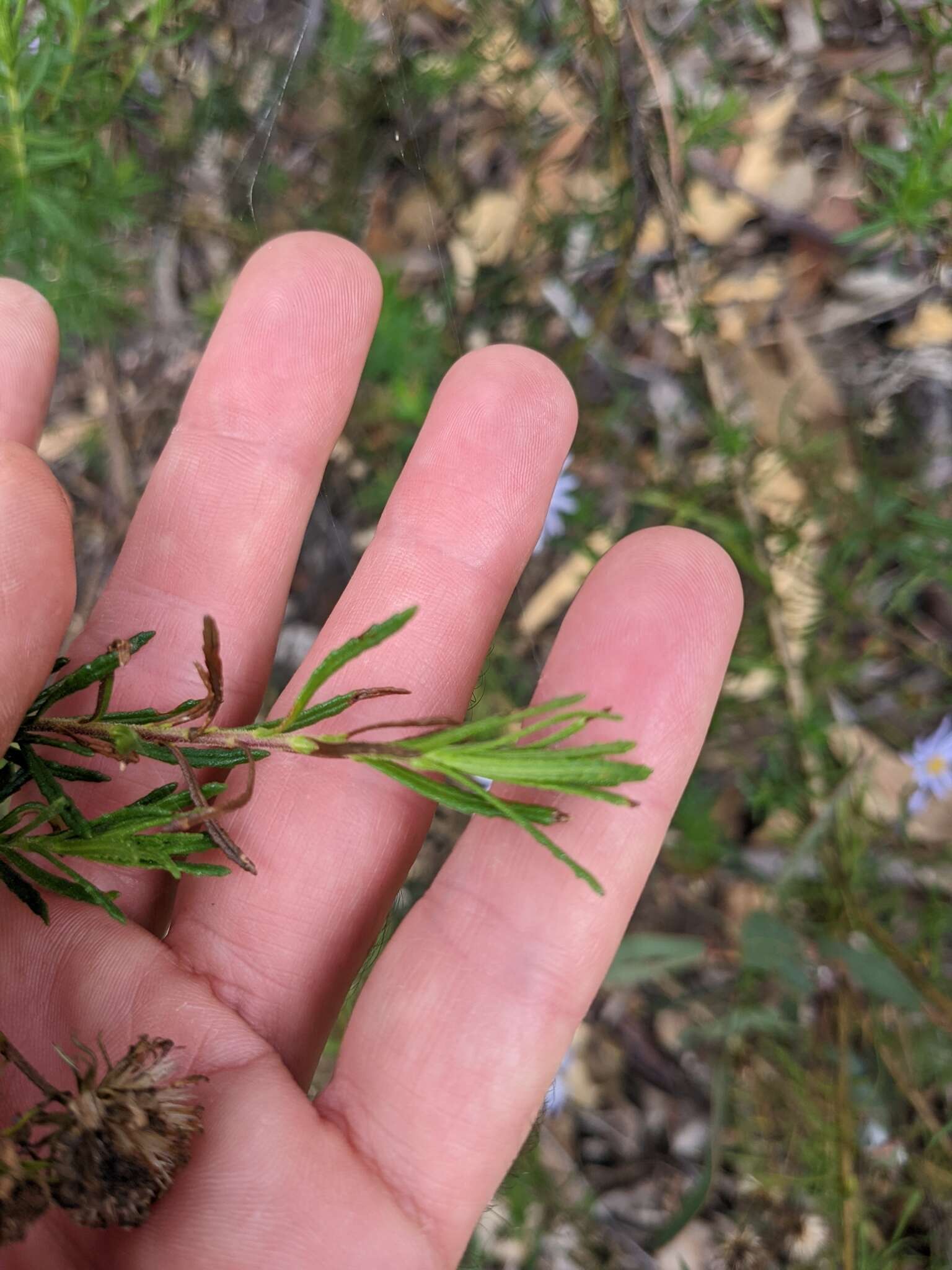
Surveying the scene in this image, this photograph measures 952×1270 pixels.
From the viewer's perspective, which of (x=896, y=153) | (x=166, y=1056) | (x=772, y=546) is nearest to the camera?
(x=166, y=1056)

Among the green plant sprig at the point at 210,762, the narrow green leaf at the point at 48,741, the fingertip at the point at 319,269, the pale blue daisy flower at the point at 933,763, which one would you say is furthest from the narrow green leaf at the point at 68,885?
the pale blue daisy flower at the point at 933,763

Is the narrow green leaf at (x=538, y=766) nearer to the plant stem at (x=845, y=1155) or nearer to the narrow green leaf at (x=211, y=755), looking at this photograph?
the narrow green leaf at (x=211, y=755)

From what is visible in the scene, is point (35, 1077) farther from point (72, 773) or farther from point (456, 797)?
point (456, 797)

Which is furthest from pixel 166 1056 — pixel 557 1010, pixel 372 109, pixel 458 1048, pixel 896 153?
pixel 372 109

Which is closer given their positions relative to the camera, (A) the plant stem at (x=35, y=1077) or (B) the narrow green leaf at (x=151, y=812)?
(A) the plant stem at (x=35, y=1077)

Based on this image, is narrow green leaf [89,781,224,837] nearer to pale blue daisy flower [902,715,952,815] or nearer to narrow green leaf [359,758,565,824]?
narrow green leaf [359,758,565,824]

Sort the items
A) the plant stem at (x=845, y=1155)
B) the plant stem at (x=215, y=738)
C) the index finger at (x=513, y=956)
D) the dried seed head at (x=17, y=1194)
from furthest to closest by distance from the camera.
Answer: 1. the plant stem at (x=845, y=1155)
2. the index finger at (x=513, y=956)
3. the plant stem at (x=215, y=738)
4. the dried seed head at (x=17, y=1194)

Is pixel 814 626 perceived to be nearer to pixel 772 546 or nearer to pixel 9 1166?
pixel 772 546

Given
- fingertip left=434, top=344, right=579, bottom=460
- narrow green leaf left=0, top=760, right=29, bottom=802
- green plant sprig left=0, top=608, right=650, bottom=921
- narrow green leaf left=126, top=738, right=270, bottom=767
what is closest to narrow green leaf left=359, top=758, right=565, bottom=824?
green plant sprig left=0, top=608, right=650, bottom=921
